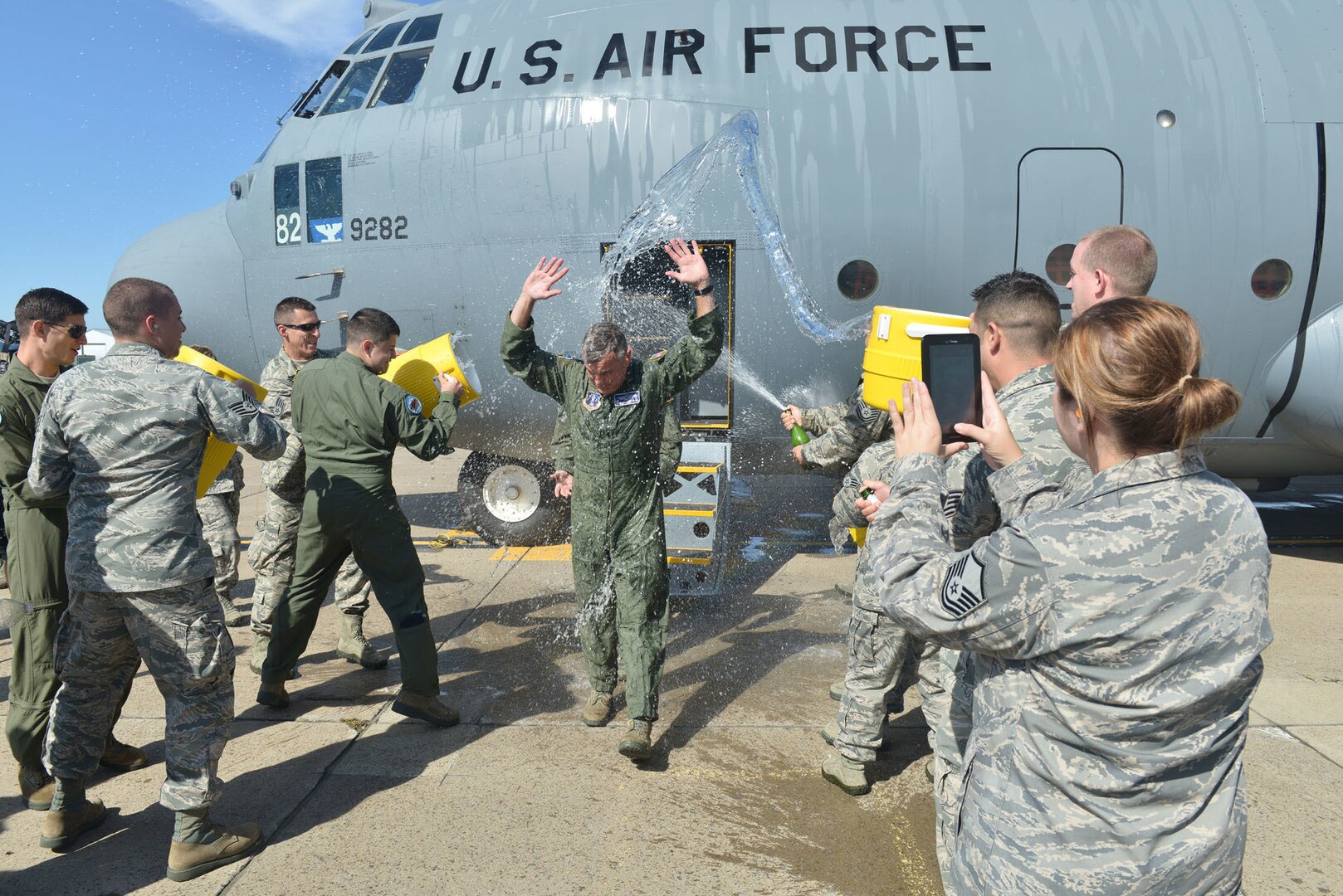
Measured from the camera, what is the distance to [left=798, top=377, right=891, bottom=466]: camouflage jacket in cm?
424

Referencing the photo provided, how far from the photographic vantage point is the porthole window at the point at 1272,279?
6.49 m

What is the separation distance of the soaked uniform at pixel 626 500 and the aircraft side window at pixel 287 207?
13.5 ft

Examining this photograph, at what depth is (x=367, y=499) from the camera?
4219 mm

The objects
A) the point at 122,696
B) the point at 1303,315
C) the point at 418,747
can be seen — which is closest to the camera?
the point at 122,696

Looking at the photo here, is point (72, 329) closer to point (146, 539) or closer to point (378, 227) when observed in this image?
point (146, 539)

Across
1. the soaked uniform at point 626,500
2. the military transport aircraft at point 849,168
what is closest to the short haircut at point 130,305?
the soaked uniform at point 626,500

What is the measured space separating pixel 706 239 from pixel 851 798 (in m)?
4.30

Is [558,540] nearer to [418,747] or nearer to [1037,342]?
[418,747]

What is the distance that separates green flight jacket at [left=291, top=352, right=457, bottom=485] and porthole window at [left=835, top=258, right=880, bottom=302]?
11.5 feet

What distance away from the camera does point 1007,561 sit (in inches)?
60.5

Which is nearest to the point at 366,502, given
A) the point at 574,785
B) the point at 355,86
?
the point at 574,785

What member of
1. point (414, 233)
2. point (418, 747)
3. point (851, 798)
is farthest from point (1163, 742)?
point (414, 233)

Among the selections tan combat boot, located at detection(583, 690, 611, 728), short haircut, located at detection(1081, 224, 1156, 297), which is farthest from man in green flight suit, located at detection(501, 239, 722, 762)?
short haircut, located at detection(1081, 224, 1156, 297)

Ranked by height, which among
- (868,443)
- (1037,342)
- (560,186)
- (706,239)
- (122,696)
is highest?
(560,186)
